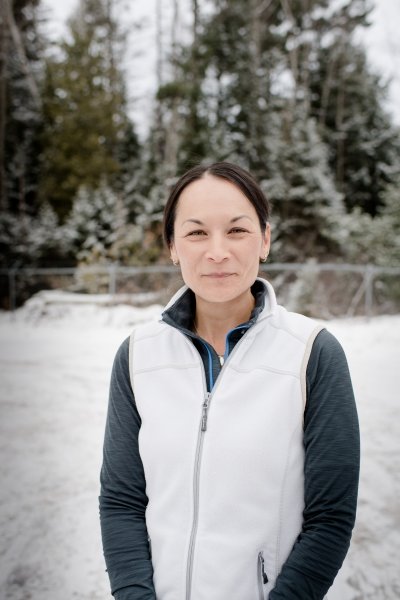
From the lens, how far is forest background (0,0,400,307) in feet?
46.4

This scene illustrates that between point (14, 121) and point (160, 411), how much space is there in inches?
735

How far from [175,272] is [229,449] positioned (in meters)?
10.1

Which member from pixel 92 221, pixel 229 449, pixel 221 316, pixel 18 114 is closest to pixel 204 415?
pixel 229 449

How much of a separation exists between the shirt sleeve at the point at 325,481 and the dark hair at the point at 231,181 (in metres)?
0.46

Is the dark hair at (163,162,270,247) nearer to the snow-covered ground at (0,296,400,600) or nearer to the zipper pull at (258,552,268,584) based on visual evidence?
the zipper pull at (258,552,268,584)

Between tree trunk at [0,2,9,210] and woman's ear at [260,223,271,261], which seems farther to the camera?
tree trunk at [0,2,9,210]

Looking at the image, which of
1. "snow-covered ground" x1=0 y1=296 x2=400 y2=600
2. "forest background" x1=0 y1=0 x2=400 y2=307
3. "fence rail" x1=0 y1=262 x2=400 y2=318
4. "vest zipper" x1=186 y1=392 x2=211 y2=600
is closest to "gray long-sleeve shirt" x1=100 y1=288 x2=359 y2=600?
"vest zipper" x1=186 y1=392 x2=211 y2=600

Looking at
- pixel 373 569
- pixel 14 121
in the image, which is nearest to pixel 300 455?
pixel 373 569

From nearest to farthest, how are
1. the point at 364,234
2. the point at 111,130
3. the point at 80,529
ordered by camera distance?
the point at 80,529 → the point at 364,234 → the point at 111,130

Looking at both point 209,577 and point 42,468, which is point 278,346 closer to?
point 209,577

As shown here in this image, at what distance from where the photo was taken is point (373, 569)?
214cm

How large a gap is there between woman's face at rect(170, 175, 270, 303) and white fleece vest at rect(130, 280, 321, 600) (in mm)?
180

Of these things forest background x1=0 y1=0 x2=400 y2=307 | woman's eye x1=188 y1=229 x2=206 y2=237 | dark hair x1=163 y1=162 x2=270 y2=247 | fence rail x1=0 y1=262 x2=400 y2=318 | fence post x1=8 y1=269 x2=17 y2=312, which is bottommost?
fence post x1=8 y1=269 x2=17 y2=312

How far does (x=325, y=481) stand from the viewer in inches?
43.1
